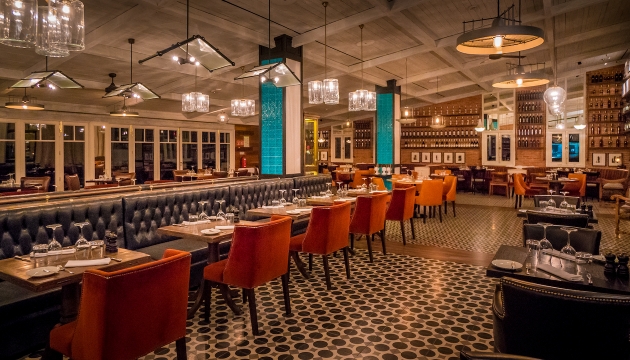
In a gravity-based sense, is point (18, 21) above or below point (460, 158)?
above

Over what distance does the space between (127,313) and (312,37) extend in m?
6.86

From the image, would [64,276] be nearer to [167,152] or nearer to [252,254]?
[252,254]

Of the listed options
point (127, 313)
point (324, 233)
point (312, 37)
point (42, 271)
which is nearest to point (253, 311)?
point (324, 233)


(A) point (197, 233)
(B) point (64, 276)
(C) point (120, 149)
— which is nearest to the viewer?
(B) point (64, 276)

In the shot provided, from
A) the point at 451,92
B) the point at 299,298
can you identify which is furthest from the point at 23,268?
the point at 451,92

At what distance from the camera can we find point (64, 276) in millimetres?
2609

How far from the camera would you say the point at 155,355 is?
3.24 m

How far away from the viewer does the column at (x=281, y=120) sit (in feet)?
27.1

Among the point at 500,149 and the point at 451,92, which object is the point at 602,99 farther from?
the point at 451,92

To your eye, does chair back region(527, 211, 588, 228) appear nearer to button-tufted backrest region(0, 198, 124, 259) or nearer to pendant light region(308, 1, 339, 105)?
pendant light region(308, 1, 339, 105)

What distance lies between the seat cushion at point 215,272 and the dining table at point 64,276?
0.71 meters

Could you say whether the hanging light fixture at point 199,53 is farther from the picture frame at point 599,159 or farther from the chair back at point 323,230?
the picture frame at point 599,159

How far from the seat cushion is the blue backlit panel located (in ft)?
33.3

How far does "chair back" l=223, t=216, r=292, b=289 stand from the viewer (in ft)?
11.4
